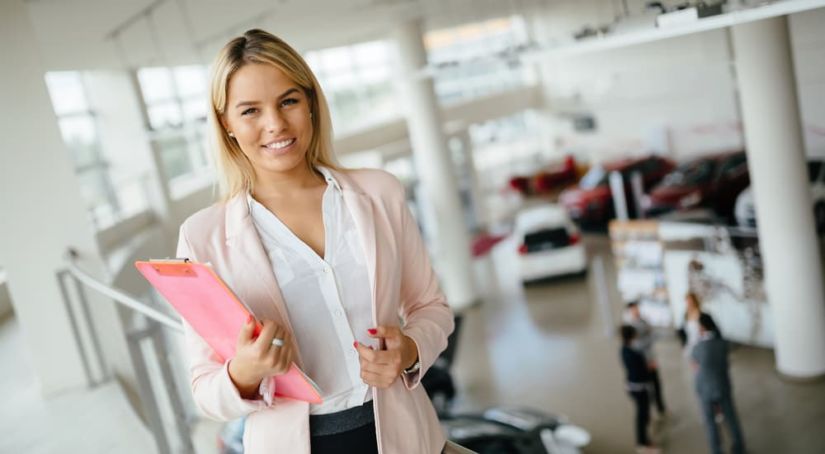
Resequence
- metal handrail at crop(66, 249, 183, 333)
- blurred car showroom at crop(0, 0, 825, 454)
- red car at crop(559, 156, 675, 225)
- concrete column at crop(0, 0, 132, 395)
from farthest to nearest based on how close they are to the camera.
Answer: red car at crop(559, 156, 675, 225)
blurred car showroom at crop(0, 0, 825, 454)
concrete column at crop(0, 0, 132, 395)
metal handrail at crop(66, 249, 183, 333)

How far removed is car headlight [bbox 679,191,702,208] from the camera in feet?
41.4

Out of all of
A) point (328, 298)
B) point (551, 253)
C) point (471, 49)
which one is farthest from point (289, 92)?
point (471, 49)

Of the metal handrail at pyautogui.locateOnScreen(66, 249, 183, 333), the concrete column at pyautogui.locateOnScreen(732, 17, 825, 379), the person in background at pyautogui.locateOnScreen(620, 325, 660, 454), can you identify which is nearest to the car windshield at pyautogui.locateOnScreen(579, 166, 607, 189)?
the concrete column at pyautogui.locateOnScreen(732, 17, 825, 379)

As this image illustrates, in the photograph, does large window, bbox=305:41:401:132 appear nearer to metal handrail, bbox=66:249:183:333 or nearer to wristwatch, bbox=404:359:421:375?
metal handrail, bbox=66:249:183:333

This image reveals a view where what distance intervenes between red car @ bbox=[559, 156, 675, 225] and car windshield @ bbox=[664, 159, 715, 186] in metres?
0.99

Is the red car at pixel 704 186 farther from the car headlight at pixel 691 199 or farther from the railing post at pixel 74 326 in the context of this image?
the railing post at pixel 74 326

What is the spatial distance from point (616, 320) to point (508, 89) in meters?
10.1

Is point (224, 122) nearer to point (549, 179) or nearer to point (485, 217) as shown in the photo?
point (485, 217)

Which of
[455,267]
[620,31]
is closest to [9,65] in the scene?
[620,31]

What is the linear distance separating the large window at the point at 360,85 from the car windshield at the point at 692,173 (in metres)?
5.47

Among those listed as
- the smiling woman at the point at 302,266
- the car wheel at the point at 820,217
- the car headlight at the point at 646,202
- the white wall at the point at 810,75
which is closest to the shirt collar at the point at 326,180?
the smiling woman at the point at 302,266

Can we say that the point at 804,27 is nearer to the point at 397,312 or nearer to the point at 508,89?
the point at 397,312

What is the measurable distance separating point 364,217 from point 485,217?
53.3ft

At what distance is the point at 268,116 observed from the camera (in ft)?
4.05
